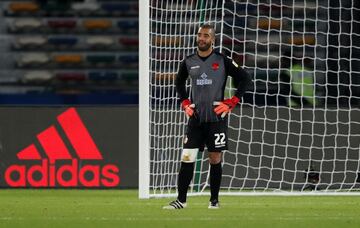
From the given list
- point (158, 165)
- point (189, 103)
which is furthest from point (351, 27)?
point (189, 103)

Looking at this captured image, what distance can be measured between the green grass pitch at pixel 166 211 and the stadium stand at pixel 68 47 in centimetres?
704

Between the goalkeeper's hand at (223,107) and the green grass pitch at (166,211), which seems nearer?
the green grass pitch at (166,211)

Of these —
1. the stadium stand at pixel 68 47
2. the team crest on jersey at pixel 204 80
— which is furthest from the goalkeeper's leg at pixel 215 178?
the stadium stand at pixel 68 47

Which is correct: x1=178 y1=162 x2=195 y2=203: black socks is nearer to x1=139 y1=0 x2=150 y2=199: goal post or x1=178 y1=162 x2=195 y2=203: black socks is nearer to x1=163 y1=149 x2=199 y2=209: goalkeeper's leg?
x1=163 y1=149 x2=199 y2=209: goalkeeper's leg

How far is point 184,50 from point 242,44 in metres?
1.79

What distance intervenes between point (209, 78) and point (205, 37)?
0.34 m

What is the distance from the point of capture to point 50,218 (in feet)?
30.6

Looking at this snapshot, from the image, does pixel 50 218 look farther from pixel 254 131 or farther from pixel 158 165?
pixel 254 131

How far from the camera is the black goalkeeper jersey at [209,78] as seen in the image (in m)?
10.6

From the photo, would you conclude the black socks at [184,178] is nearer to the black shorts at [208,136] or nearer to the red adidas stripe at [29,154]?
the black shorts at [208,136]

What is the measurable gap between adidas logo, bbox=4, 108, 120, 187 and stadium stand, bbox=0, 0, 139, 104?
5283 millimetres

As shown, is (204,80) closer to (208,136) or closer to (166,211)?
(208,136)

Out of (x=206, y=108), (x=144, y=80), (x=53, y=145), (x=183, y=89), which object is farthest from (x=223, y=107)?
(x=53, y=145)

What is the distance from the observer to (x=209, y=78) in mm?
10641
